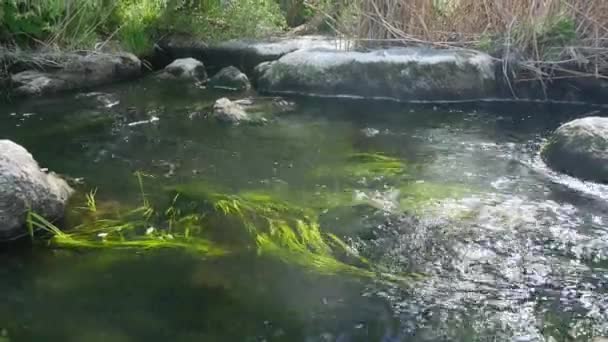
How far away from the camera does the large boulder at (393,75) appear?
320 inches

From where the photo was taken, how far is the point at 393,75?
8.20 m

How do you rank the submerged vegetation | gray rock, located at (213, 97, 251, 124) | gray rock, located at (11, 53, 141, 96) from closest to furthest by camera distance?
1. the submerged vegetation
2. gray rock, located at (213, 97, 251, 124)
3. gray rock, located at (11, 53, 141, 96)

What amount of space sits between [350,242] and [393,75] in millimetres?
4419

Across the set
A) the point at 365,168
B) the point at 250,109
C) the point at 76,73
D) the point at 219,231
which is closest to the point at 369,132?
the point at 365,168

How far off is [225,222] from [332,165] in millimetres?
1496

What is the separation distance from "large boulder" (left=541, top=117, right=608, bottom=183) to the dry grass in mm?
2463

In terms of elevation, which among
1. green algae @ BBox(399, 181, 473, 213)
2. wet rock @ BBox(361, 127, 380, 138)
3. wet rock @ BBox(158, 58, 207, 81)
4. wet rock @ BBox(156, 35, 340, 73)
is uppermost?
wet rock @ BBox(156, 35, 340, 73)

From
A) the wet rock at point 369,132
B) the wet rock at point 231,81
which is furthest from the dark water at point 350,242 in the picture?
the wet rock at point 231,81

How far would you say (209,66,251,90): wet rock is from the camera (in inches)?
339

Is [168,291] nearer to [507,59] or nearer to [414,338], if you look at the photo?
[414,338]

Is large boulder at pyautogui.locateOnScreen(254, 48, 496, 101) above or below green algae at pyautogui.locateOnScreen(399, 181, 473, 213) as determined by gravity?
above

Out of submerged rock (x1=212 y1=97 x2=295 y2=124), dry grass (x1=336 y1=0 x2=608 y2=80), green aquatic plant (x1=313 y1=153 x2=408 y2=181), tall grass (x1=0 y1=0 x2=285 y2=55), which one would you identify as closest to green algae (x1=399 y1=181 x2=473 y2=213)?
green aquatic plant (x1=313 y1=153 x2=408 y2=181)

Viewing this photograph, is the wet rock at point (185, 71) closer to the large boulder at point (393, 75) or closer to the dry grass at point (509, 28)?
the large boulder at point (393, 75)

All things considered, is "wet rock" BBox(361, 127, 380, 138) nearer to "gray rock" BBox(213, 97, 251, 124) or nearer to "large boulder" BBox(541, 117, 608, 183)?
"gray rock" BBox(213, 97, 251, 124)
